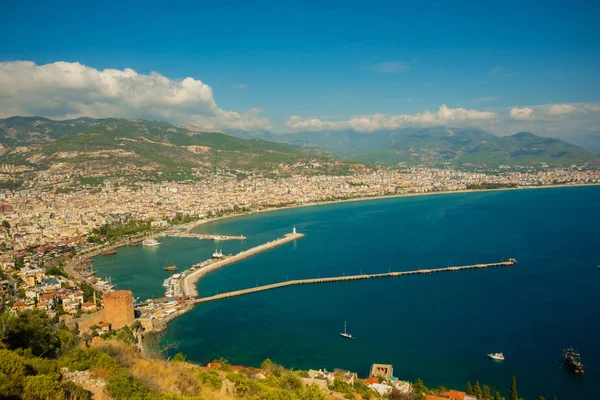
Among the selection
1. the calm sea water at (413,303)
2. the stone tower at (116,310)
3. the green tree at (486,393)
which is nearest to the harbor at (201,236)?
the calm sea water at (413,303)

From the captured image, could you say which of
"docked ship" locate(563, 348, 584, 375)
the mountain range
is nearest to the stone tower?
"docked ship" locate(563, 348, 584, 375)

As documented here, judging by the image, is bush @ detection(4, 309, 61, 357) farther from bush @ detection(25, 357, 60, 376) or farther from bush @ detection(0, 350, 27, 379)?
bush @ detection(0, 350, 27, 379)

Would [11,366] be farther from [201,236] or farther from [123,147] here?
[123,147]

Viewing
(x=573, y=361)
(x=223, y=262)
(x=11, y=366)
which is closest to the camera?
(x=11, y=366)

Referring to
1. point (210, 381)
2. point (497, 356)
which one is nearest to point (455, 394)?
point (497, 356)

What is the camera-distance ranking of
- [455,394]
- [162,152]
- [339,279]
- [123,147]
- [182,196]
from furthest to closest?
[162,152] < [123,147] < [182,196] < [339,279] < [455,394]
